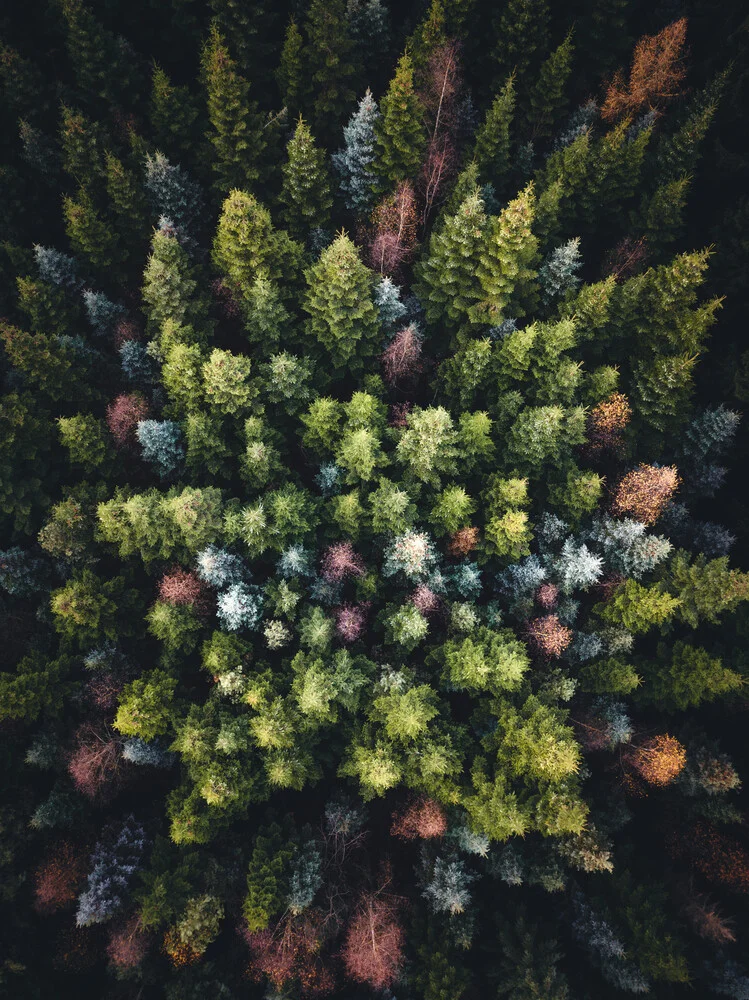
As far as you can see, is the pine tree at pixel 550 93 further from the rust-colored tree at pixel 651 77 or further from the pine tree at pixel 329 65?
the pine tree at pixel 329 65

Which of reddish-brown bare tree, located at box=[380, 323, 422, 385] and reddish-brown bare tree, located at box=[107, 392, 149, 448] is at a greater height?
reddish-brown bare tree, located at box=[380, 323, 422, 385]

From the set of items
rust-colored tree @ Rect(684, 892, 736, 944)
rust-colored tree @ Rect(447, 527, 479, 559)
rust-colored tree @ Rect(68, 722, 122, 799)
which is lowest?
rust-colored tree @ Rect(68, 722, 122, 799)

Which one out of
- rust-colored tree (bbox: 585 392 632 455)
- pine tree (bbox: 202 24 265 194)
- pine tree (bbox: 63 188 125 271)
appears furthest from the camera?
rust-colored tree (bbox: 585 392 632 455)

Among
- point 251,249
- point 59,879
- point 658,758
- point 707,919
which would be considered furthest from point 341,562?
point 707,919

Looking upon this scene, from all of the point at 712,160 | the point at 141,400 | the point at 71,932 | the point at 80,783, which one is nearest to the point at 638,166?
the point at 712,160

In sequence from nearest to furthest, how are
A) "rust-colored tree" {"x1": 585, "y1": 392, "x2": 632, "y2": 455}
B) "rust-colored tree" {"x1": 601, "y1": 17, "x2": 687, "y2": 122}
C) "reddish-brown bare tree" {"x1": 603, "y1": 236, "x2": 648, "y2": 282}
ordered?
"rust-colored tree" {"x1": 585, "y1": 392, "x2": 632, "y2": 455} < "rust-colored tree" {"x1": 601, "y1": 17, "x2": 687, "y2": 122} < "reddish-brown bare tree" {"x1": 603, "y1": 236, "x2": 648, "y2": 282}

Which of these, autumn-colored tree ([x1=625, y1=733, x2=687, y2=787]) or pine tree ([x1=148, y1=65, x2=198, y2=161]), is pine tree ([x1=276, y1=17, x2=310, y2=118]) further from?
autumn-colored tree ([x1=625, y1=733, x2=687, y2=787])

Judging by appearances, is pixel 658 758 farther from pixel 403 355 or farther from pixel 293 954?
pixel 403 355

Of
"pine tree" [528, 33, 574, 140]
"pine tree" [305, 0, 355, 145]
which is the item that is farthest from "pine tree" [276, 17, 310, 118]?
"pine tree" [528, 33, 574, 140]
